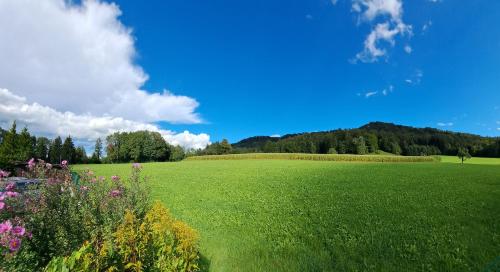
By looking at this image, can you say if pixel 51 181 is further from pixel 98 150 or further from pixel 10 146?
pixel 98 150

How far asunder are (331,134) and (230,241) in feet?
403

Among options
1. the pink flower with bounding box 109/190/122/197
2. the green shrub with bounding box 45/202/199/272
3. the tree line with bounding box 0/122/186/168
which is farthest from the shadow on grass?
the tree line with bounding box 0/122/186/168

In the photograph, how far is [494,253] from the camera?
7.87 m

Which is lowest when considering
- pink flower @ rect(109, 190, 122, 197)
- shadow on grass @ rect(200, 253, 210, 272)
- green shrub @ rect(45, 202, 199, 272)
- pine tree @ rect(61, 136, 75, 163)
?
shadow on grass @ rect(200, 253, 210, 272)

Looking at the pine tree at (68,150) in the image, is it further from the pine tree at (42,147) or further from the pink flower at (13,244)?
the pink flower at (13,244)

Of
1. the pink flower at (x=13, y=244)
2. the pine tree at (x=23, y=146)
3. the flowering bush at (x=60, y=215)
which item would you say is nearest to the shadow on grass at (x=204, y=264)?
the flowering bush at (x=60, y=215)

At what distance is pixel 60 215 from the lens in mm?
6535

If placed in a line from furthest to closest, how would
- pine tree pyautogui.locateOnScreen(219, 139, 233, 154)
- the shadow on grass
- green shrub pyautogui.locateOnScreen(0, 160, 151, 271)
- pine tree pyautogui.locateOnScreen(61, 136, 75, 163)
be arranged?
1. pine tree pyautogui.locateOnScreen(219, 139, 233, 154)
2. pine tree pyautogui.locateOnScreen(61, 136, 75, 163)
3. the shadow on grass
4. green shrub pyautogui.locateOnScreen(0, 160, 151, 271)

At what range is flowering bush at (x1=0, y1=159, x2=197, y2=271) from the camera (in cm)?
553

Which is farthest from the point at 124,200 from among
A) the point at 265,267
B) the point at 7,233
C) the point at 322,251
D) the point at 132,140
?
the point at 132,140


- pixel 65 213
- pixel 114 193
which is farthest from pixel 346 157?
pixel 65 213

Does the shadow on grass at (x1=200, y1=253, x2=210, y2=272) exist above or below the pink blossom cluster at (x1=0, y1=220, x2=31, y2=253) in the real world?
below

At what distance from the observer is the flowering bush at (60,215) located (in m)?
5.53

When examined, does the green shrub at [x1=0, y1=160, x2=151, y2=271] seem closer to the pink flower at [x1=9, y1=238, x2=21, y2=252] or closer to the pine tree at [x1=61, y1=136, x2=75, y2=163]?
the pink flower at [x1=9, y1=238, x2=21, y2=252]
